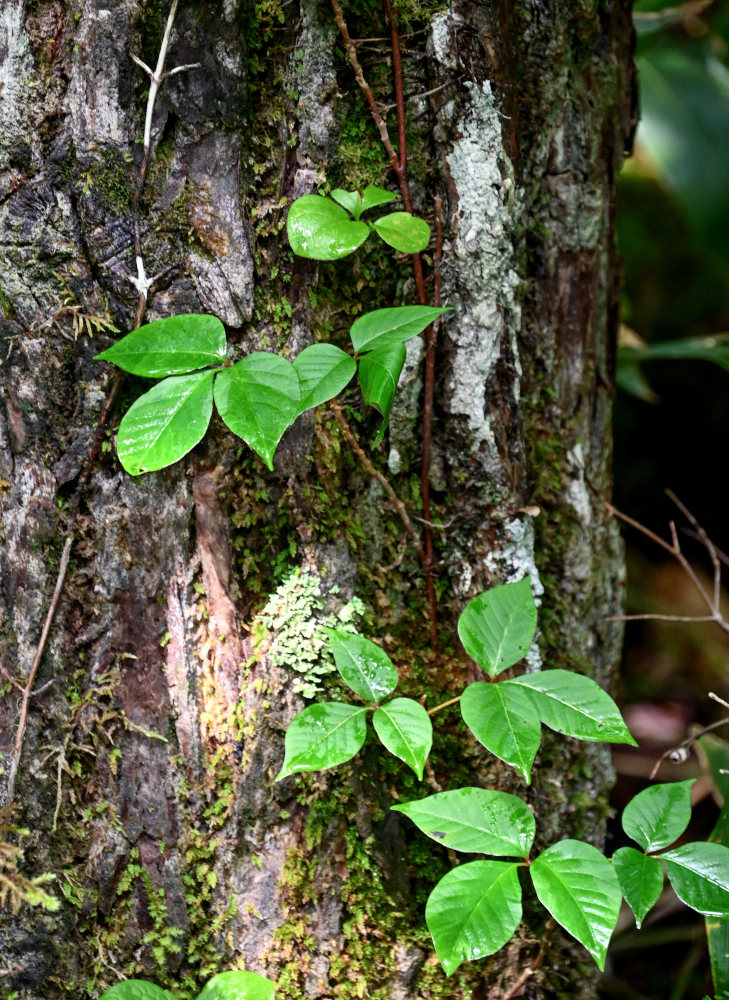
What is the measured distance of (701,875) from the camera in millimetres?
911

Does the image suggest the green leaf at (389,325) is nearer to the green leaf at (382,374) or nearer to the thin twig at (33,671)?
the green leaf at (382,374)

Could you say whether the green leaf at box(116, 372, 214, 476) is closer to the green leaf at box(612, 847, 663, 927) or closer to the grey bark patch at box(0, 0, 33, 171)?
the grey bark patch at box(0, 0, 33, 171)

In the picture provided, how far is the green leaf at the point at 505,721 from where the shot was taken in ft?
2.87

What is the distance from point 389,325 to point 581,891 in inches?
27.9

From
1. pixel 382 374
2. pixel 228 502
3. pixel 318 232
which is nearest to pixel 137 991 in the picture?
pixel 228 502

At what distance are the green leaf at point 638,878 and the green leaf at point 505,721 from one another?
0.54 feet

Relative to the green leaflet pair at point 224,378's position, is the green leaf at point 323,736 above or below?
below

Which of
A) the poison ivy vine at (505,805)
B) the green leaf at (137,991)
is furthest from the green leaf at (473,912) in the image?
the green leaf at (137,991)

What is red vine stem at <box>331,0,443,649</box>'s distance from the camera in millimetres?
948

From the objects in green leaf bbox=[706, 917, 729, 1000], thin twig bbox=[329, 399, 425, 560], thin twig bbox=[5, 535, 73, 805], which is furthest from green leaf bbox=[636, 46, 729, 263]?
thin twig bbox=[5, 535, 73, 805]

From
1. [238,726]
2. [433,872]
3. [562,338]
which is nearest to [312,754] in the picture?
[238,726]

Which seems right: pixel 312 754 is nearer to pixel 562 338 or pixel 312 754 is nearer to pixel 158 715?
pixel 158 715

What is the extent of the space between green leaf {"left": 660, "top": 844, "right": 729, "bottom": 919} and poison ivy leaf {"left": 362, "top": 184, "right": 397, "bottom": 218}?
35.6 inches

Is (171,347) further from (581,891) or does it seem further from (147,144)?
(581,891)
